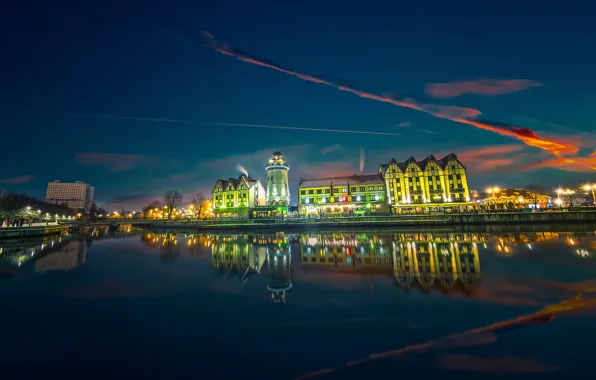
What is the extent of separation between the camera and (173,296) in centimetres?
802

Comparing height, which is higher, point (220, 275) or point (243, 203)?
point (243, 203)

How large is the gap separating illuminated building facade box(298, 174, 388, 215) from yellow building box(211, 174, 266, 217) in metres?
18.3

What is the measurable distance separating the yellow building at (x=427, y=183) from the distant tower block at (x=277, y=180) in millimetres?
29521

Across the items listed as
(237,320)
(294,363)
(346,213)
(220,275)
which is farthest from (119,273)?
(346,213)

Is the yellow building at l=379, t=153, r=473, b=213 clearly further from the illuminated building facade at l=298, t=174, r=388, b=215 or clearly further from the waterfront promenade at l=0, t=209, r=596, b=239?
the waterfront promenade at l=0, t=209, r=596, b=239

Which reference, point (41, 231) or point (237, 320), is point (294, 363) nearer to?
point (237, 320)

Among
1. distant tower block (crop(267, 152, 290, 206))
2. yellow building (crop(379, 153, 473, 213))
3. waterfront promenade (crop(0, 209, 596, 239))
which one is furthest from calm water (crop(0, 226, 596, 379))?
distant tower block (crop(267, 152, 290, 206))

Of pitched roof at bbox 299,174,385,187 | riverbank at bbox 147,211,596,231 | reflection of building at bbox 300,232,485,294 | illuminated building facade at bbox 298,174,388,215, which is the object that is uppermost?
pitched roof at bbox 299,174,385,187

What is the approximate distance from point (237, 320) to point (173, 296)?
3.37 m

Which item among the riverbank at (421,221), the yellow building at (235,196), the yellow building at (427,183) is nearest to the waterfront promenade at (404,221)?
the riverbank at (421,221)

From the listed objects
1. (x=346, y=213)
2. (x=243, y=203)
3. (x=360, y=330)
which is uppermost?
(x=243, y=203)

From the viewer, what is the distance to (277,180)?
7462cm

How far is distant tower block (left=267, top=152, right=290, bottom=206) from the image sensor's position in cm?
7369

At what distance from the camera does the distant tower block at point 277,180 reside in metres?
73.7
